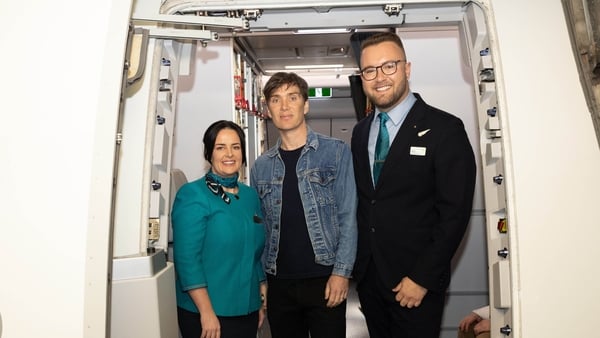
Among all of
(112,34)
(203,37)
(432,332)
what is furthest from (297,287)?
(112,34)

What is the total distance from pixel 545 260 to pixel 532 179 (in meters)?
0.33

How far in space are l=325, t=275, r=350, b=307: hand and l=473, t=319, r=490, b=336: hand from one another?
129cm

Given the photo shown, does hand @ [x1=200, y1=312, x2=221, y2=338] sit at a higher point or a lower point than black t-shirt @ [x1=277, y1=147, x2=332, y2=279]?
lower

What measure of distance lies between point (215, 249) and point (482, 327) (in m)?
2.05

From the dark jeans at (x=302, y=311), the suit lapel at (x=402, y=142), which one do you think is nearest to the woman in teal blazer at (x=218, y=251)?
the dark jeans at (x=302, y=311)

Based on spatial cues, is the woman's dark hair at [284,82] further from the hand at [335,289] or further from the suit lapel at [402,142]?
the hand at [335,289]

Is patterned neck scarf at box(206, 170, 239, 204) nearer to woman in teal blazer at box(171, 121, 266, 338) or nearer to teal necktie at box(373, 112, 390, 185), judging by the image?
woman in teal blazer at box(171, 121, 266, 338)

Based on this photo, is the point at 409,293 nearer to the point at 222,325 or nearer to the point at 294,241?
the point at 294,241

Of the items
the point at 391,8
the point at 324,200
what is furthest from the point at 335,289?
the point at 391,8

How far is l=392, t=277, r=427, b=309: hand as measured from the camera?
2230 mm

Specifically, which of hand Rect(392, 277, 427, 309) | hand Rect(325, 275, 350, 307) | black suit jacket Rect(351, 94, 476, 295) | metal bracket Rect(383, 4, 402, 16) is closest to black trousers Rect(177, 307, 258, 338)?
hand Rect(325, 275, 350, 307)

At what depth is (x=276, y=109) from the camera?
2.55 metres

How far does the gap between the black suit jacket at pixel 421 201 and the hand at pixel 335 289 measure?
7.5 inches

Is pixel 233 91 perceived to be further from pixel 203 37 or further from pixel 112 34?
pixel 112 34
